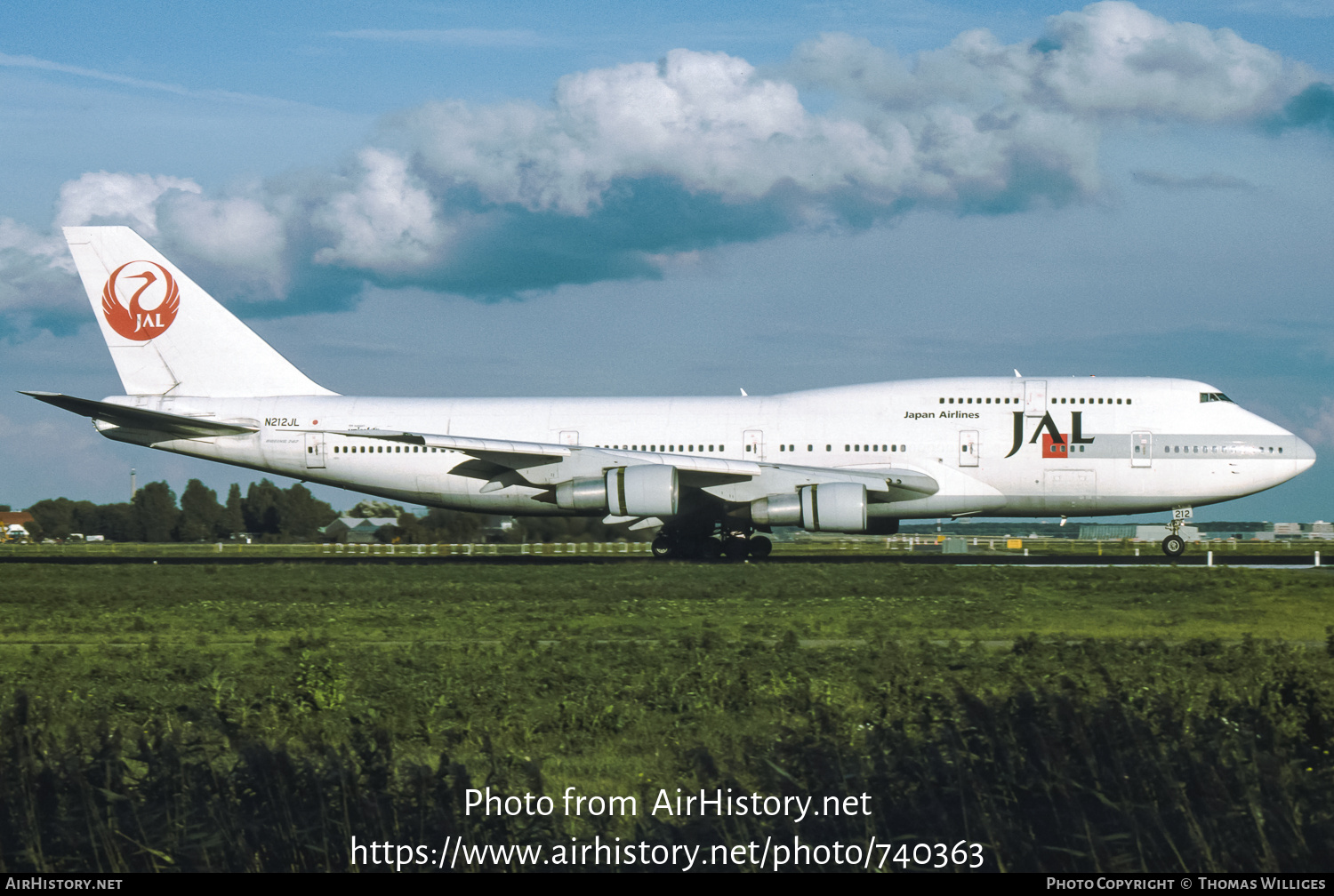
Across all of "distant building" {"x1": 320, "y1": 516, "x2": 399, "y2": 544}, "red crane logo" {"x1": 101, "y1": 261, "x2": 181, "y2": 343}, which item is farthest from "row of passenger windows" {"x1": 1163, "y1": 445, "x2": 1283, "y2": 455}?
"distant building" {"x1": 320, "y1": 516, "x2": 399, "y2": 544}

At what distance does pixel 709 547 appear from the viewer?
3066cm

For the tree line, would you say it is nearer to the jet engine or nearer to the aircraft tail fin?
the aircraft tail fin

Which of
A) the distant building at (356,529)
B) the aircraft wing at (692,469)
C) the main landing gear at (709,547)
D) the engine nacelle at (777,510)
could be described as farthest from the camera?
the distant building at (356,529)

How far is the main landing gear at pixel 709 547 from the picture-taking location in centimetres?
3058

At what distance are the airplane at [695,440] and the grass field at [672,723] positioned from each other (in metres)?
8.53

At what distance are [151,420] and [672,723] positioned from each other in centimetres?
2534

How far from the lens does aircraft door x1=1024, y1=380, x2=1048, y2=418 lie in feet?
93.8

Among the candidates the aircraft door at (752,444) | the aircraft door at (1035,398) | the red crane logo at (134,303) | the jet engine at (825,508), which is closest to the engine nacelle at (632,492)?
the aircraft door at (752,444)

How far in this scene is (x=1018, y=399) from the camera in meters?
28.9

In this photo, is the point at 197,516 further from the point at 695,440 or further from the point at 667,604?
the point at 667,604

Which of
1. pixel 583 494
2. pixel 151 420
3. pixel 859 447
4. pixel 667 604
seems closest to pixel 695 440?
pixel 583 494

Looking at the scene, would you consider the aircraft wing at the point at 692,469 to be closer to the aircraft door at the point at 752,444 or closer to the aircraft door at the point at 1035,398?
the aircraft door at the point at 752,444

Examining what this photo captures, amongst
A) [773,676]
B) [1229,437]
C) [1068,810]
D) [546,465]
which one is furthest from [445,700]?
[1229,437]

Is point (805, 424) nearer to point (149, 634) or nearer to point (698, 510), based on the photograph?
point (698, 510)
